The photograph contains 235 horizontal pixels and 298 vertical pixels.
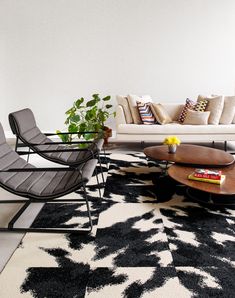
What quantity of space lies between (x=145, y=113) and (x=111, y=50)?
1714 millimetres

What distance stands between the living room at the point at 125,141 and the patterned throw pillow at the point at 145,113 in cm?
18

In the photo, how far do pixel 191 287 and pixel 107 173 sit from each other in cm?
206

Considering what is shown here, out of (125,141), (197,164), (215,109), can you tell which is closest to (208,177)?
(197,164)

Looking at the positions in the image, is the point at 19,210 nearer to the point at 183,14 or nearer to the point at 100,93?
the point at 100,93

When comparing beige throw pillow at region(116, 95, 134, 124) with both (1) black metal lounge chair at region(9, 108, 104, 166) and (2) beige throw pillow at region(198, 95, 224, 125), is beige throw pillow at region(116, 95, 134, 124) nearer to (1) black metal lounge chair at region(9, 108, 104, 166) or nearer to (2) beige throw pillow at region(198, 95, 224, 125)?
(2) beige throw pillow at region(198, 95, 224, 125)

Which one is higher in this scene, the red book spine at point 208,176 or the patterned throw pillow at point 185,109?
the patterned throw pillow at point 185,109

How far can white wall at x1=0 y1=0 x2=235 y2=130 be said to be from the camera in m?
5.38

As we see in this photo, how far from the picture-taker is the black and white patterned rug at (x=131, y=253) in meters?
1.61

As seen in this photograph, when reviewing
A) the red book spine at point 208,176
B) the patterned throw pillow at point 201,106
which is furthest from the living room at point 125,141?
the patterned throw pillow at point 201,106

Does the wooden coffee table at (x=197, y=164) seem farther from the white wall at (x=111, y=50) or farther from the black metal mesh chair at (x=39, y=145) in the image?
the white wall at (x=111, y=50)

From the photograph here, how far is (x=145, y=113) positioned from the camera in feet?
15.3

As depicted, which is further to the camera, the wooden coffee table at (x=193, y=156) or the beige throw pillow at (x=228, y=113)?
the beige throw pillow at (x=228, y=113)

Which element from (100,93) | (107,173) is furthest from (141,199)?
(100,93)

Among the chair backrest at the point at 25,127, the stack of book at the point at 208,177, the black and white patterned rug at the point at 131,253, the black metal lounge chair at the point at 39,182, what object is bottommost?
the black and white patterned rug at the point at 131,253
